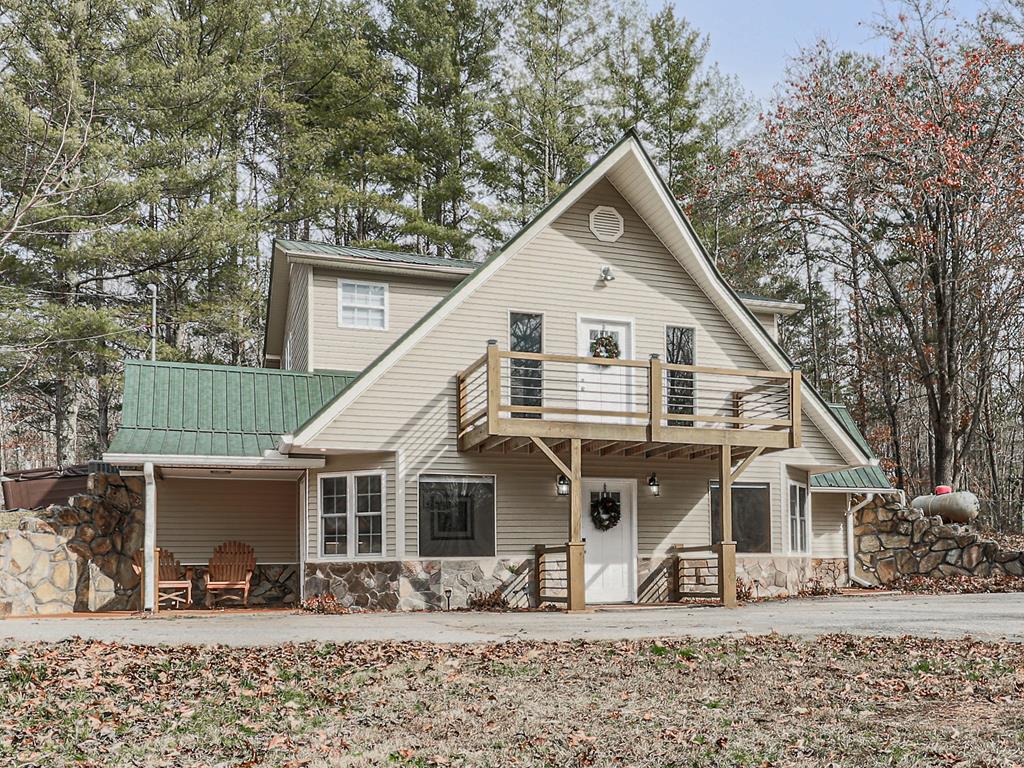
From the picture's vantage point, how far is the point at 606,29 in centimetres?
3158

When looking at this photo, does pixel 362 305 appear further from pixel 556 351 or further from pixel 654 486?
pixel 654 486

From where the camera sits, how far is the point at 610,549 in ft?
56.3

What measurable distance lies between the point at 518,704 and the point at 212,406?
35.0 feet

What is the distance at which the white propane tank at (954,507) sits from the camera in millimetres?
21672

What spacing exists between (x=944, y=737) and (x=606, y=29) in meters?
28.2

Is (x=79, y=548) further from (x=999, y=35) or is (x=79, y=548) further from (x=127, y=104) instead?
(x=999, y=35)

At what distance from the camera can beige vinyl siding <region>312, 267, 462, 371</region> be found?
18500mm

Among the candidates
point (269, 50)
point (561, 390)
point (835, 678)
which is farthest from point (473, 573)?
point (269, 50)

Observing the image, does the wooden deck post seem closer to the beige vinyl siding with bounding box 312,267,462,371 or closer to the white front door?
the beige vinyl siding with bounding box 312,267,462,371

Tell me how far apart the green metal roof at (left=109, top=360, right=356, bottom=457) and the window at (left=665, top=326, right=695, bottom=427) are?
529 cm

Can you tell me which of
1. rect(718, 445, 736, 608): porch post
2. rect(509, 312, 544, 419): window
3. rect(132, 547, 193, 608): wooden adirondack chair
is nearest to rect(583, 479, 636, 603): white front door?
rect(509, 312, 544, 419): window

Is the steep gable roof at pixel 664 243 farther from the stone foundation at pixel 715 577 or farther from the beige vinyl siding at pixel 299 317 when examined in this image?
the beige vinyl siding at pixel 299 317

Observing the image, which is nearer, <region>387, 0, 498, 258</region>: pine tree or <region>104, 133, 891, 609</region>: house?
<region>104, 133, 891, 609</region>: house

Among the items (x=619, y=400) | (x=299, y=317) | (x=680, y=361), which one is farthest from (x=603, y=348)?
(x=299, y=317)
